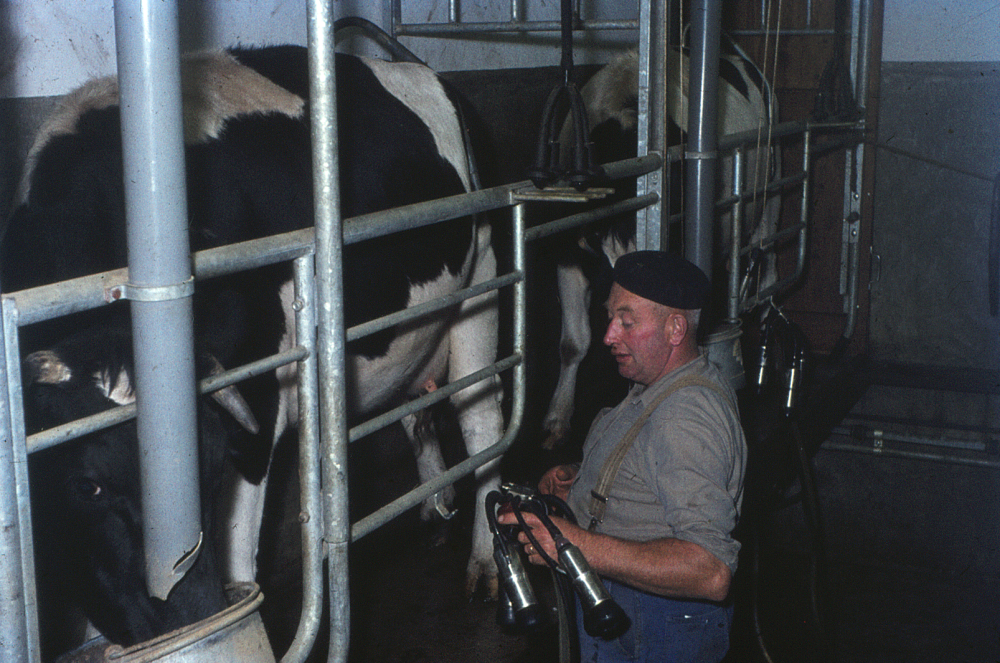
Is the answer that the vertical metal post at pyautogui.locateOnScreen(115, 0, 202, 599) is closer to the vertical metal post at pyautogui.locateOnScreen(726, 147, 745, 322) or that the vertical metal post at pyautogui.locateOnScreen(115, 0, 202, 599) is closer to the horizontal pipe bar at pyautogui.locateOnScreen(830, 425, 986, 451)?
the vertical metal post at pyautogui.locateOnScreen(726, 147, 745, 322)

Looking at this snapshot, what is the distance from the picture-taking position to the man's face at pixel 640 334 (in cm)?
208

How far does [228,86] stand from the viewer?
2475 mm

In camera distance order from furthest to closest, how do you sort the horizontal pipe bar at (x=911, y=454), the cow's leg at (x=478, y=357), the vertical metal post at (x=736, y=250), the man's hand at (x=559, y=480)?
1. the horizontal pipe bar at (x=911, y=454)
2. the vertical metal post at (x=736, y=250)
3. the cow's leg at (x=478, y=357)
4. the man's hand at (x=559, y=480)

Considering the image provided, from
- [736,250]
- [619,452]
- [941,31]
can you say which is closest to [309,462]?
[619,452]

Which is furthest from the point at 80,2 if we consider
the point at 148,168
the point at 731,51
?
the point at 731,51

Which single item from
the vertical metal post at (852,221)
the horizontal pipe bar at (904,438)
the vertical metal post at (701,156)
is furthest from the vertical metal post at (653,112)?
the horizontal pipe bar at (904,438)

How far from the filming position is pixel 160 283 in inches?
51.6

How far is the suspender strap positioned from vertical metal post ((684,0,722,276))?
3.28 ft

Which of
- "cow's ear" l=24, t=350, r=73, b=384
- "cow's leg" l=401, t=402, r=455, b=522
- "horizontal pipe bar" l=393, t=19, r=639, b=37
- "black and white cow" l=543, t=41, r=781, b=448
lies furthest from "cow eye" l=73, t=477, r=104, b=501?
"black and white cow" l=543, t=41, r=781, b=448

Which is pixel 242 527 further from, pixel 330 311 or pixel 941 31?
pixel 941 31

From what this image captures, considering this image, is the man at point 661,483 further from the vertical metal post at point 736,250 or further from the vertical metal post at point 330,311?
the vertical metal post at point 736,250

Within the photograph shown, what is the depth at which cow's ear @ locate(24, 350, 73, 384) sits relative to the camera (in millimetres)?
1498

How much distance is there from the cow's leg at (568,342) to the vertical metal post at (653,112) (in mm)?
1525

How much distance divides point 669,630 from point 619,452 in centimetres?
39
